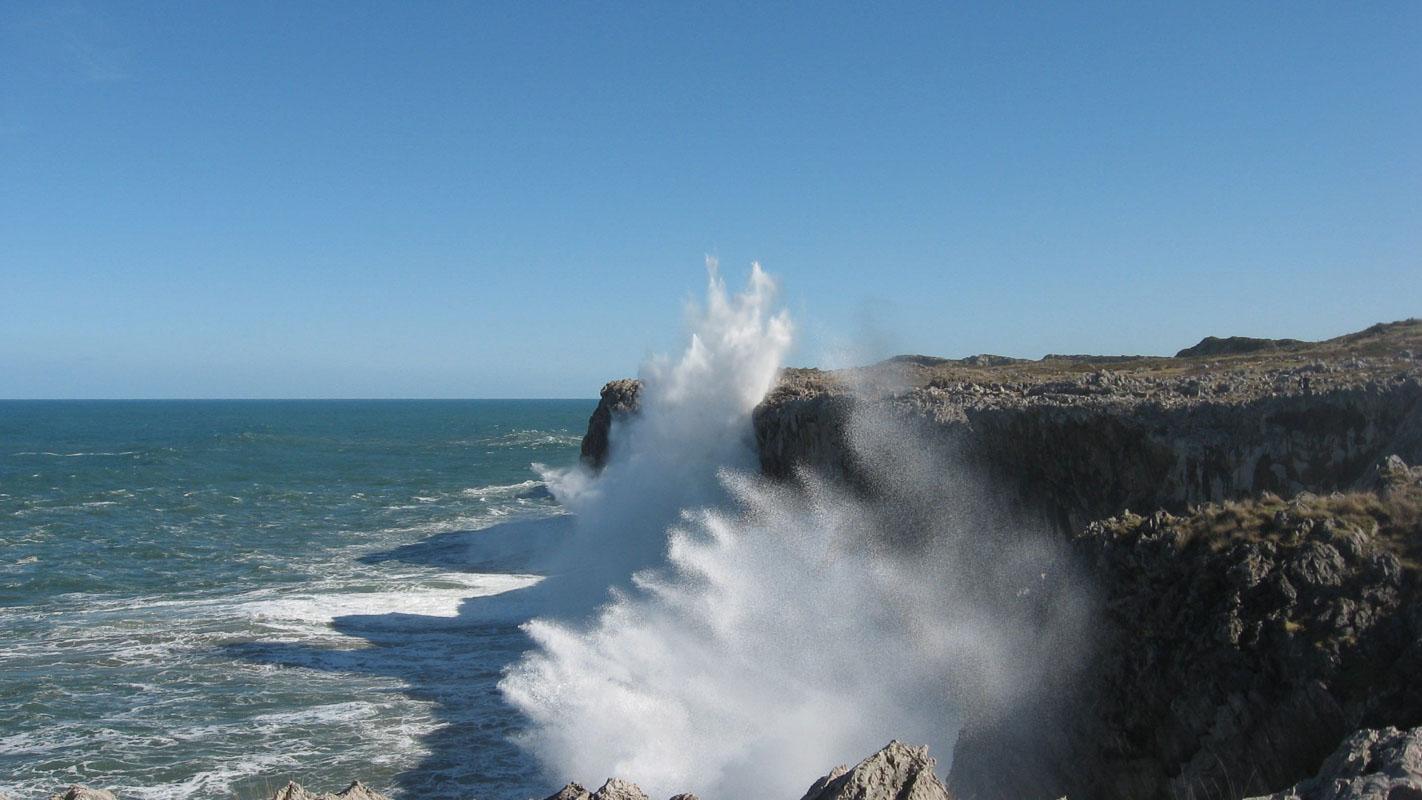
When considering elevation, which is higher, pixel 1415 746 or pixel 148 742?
pixel 1415 746

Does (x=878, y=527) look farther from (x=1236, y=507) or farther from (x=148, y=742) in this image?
(x=148, y=742)

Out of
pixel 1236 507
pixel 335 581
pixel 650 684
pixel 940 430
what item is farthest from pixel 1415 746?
pixel 335 581

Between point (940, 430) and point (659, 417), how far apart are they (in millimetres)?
16213

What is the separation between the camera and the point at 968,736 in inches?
341

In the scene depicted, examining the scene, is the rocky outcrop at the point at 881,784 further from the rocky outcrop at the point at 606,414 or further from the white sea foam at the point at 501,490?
the white sea foam at the point at 501,490

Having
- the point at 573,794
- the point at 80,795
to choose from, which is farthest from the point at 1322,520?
the point at 80,795

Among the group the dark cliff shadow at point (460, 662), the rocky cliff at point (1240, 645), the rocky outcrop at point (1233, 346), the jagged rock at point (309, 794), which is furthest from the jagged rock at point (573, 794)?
the rocky outcrop at point (1233, 346)

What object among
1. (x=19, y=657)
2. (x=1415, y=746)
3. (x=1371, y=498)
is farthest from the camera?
(x=19, y=657)

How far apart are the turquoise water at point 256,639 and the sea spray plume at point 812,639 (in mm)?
1303

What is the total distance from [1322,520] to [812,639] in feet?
29.3

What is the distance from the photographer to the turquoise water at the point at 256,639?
13422mm

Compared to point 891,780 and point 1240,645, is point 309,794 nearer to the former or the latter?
point 891,780

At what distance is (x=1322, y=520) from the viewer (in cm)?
743

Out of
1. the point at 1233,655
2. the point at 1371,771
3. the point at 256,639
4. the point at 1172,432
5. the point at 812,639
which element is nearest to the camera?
the point at 1371,771
